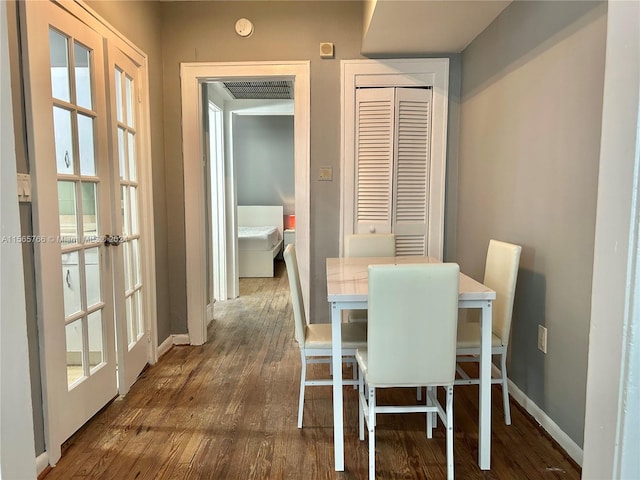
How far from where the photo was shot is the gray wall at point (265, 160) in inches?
297

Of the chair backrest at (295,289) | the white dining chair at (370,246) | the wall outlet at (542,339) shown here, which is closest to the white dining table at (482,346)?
the chair backrest at (295,289)

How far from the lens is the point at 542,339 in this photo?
6.72 ft

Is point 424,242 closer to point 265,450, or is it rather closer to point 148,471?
point 265,450

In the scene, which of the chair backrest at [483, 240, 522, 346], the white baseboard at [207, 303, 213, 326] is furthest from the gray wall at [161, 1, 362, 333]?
the chair backrest at [483, 240, 522, 346]

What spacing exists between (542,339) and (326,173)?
190 centimetres

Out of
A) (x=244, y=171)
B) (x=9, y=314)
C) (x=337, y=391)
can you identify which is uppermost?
(x=244, y=171)

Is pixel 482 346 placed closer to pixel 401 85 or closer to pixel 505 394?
pixel 505 394

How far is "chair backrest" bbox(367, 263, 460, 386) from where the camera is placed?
153 centimetres

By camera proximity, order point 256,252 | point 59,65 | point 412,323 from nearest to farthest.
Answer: point 412,323
point 59,65
point 256,252

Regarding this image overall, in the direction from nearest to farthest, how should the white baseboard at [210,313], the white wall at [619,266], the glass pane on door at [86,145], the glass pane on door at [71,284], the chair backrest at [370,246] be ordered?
1. the white wall at [619,266]
2. the glass pane on door at [71,284]
3. the glass pane on door at [86,145]
4. the chair backrest at [370,246]
5. the white baseboard at [210,313]

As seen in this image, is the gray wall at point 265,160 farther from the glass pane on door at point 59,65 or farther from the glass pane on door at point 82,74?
the glass pane on door at point 59,65

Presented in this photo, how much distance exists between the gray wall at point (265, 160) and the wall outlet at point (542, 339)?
5.90m

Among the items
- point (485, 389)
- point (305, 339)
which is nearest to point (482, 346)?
point (485, 389)

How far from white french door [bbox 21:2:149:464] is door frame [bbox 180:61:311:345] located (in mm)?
530
